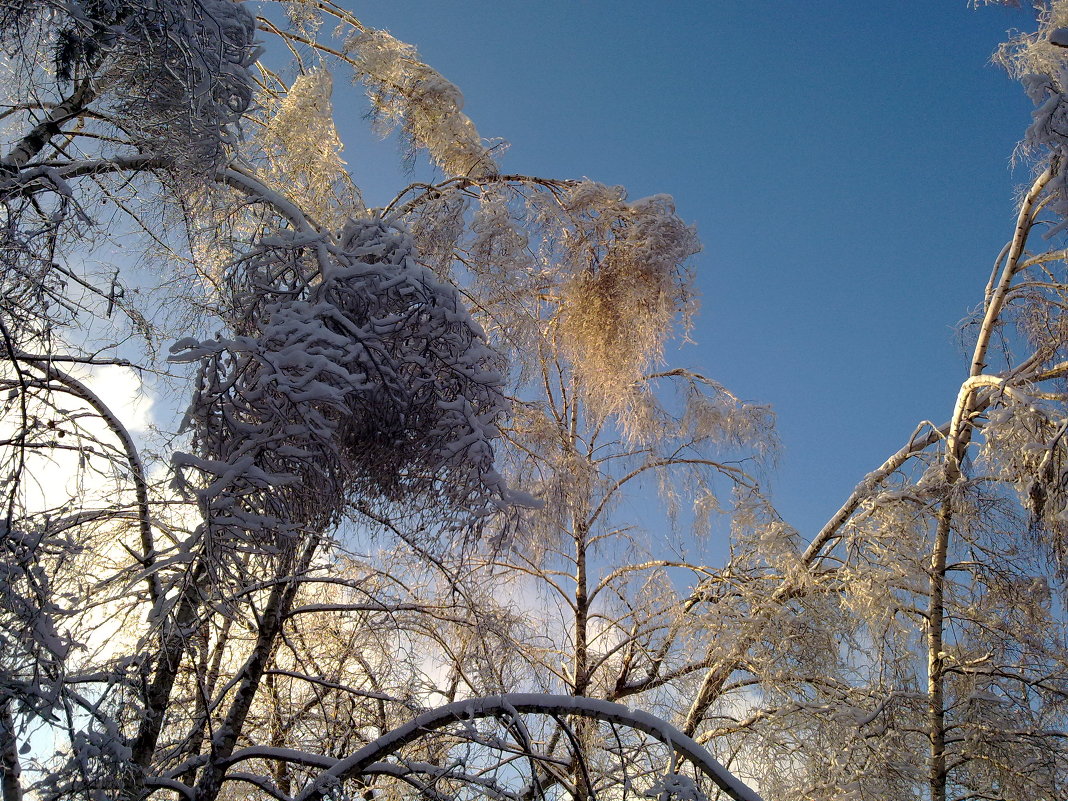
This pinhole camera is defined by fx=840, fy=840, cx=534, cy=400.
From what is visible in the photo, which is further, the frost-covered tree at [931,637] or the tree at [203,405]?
the frost-covered tree at [931,637]

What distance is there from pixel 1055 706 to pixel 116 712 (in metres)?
6.10

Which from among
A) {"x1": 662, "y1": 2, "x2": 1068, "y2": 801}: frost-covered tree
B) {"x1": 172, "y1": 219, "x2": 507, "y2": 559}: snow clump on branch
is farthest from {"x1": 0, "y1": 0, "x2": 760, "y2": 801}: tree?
{"x1": 662, "y1": 2, "x2": 1068, "y2": 801}: frost-covered tree

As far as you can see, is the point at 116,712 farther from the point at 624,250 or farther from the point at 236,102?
the point at 624,250

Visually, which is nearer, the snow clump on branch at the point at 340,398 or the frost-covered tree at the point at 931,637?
the snow clump on branch at the point at 340,398

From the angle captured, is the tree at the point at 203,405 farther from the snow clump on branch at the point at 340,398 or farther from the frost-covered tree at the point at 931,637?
the frost-covered tree at the point at 931,637

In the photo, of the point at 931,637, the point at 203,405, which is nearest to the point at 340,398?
the point at 203,405

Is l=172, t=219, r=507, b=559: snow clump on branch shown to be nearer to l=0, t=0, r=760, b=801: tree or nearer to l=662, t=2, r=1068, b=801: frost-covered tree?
l=0, t=0, r=760, b=801: tree

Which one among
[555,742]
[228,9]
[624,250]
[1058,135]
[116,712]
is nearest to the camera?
[116,712]

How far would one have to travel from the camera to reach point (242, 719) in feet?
14.8

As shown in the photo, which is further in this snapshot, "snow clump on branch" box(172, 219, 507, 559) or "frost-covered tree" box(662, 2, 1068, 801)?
"frost-covered tree" box(662, 2, 1068, 801)

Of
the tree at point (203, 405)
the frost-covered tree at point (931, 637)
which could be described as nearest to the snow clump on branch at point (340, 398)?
the tree at point (203, 405)

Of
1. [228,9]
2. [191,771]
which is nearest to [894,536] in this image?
[191,771]

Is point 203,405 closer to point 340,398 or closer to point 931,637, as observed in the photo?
point 340,398

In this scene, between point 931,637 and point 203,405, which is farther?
point 931,637
